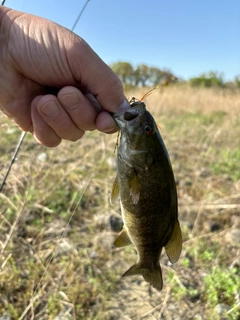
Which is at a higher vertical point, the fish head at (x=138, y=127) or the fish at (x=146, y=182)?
the fish head at (x=138, y=127)

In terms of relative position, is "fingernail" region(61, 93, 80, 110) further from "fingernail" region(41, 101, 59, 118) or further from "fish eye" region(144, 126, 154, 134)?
"fish eye" region(144, 126, 154, 134)

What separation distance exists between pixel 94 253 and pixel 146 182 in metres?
1.83

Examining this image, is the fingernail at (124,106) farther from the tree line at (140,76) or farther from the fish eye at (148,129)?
the tree line at (140,76)

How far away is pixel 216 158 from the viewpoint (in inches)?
240

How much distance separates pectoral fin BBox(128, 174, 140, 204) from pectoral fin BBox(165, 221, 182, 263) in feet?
0.78

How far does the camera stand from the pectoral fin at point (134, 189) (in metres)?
1.57

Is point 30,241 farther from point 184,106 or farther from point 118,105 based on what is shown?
point 184,106

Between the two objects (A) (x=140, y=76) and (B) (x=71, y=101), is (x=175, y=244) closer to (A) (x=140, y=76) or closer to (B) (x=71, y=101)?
(B) (x=71, y=101)

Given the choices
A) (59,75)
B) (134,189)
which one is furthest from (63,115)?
(134,189)

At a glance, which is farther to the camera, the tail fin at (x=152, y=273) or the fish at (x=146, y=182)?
the tail fin at (x=152, y=273)

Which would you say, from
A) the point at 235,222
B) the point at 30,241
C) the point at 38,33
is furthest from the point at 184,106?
the point at 38,33

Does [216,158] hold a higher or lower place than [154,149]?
lower

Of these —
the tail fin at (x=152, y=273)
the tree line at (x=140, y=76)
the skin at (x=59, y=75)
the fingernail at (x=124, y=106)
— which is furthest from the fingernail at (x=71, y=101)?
the tree line at (x=140, y=76)

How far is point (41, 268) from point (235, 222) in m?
2.22
